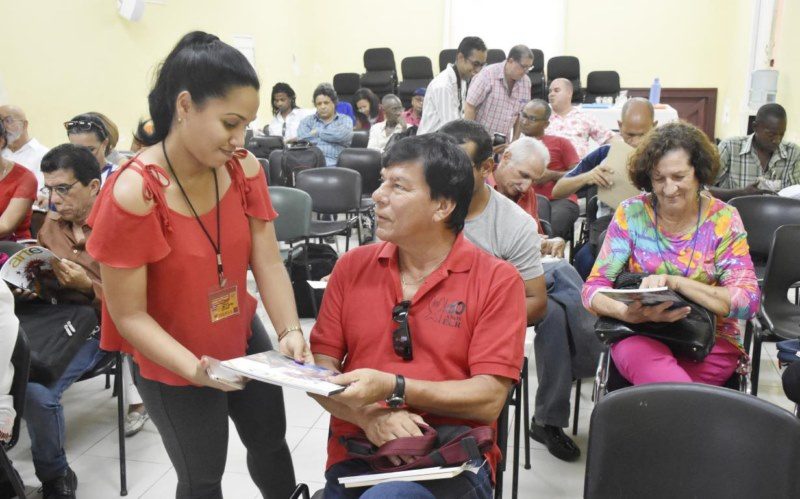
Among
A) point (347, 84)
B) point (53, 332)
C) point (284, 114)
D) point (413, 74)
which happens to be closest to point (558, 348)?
point (53, 332)

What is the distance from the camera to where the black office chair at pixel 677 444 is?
4.27ft

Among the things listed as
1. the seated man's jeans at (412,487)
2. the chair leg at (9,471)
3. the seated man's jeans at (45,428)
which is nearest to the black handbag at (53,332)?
the seated man's jeans at (45,428)

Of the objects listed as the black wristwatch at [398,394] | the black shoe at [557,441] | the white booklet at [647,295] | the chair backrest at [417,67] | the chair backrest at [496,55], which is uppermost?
the chair backrest at [496,55]

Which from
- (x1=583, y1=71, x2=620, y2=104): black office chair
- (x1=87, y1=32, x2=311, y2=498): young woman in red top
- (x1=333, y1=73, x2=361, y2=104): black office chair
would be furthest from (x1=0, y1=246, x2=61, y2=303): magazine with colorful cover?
(x1=333, y1=73, x2=361, y2=104): black office chair

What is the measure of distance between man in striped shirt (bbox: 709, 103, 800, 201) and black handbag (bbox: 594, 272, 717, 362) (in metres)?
2.09

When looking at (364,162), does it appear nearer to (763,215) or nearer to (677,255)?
(763,215)

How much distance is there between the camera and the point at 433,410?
1.45 meters

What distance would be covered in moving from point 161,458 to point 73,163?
1.23 metres

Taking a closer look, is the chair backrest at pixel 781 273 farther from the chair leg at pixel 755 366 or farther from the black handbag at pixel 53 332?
the black handbag at pixel 53 332

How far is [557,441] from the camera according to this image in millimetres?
2645

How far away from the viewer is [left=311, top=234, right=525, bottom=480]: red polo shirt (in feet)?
4.90

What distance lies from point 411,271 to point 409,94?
9039 mm

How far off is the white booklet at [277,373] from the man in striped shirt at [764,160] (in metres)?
3.25

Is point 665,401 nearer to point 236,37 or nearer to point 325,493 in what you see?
point 325,493
